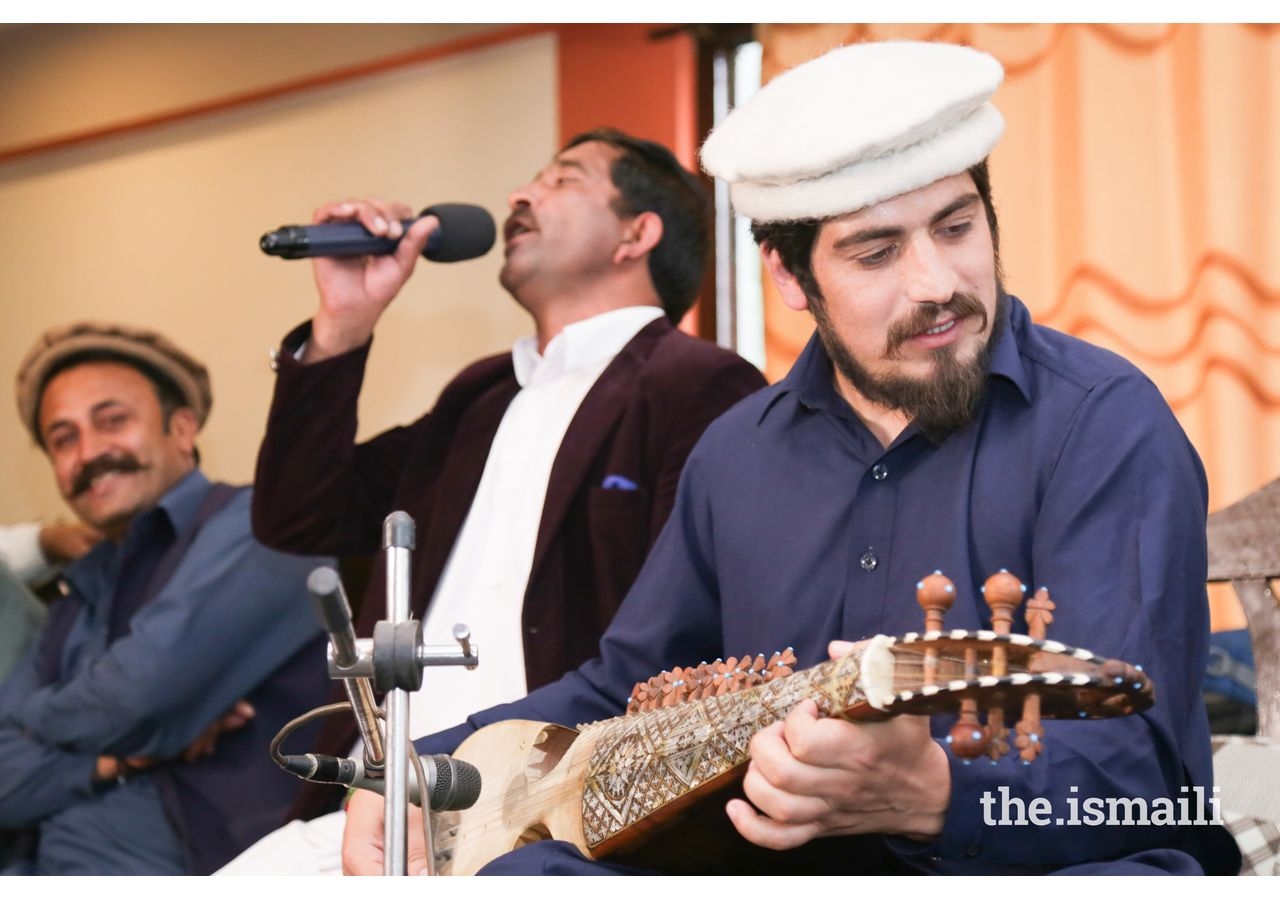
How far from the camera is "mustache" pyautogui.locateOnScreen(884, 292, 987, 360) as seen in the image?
170 centimetres

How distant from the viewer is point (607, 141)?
3.06 meters

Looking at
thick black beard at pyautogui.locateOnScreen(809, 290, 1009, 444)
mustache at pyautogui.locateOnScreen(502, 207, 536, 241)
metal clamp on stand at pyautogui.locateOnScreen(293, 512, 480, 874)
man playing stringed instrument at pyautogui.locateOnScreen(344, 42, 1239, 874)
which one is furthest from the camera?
mustache at pyautogui.locateOnScreen(502, 207, 536, 241)

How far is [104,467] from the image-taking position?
3.52 metres

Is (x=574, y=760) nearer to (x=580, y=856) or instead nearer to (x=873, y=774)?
(x=580, y=856)

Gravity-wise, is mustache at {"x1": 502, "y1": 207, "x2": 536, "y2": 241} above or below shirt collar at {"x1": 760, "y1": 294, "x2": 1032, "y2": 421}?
above

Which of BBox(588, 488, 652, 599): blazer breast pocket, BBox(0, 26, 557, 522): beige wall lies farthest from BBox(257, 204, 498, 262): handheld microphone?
BBox(0, 26, 557, 522): beige wall

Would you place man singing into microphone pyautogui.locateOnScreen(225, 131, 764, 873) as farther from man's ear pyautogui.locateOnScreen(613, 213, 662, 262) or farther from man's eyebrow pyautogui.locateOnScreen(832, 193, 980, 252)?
man's eyebrow pyautogui.locateOnScreen(832, 193, 980, 252)

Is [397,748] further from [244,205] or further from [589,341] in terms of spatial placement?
[244,205]

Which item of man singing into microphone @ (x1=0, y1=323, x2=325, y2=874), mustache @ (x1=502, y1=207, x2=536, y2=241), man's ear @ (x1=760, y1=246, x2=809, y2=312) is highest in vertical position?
mustache @ (x1=502, y1=207, x2=536, y2=241)

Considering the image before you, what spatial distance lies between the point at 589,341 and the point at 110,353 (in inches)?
54.5

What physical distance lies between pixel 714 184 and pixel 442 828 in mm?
2377

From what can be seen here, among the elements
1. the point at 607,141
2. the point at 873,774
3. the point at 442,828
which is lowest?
the point at 442,828

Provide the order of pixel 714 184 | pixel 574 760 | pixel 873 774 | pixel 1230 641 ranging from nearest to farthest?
1. pixel 873 774
2. pixel 574 760
3. pixel 1230 641
4. pixel 714 184
